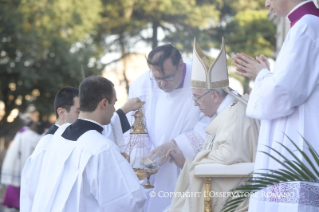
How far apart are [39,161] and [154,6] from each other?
2129 centimetres

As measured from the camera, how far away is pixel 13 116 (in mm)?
21359

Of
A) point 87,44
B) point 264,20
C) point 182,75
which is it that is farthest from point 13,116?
point 182,75

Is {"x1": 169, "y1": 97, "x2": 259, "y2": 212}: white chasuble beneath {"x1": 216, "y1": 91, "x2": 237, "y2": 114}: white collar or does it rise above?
beneath

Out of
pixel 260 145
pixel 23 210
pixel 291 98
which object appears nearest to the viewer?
pixel 291 98

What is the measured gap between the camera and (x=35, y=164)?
431cm

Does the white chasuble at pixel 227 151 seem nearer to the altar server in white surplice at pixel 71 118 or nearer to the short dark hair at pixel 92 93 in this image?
the altar server in white surplice at pixel 71 118

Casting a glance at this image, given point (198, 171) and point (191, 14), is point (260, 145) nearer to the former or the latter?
point (198, 171)

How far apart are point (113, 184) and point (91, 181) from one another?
134 millimetres

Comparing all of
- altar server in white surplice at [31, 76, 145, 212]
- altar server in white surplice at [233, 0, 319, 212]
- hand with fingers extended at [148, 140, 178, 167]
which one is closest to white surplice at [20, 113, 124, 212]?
hand with fingers extended at [148, 140, 178, 167]

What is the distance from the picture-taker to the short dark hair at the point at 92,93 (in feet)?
12.0

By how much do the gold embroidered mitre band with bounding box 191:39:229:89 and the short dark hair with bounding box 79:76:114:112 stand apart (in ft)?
3.24

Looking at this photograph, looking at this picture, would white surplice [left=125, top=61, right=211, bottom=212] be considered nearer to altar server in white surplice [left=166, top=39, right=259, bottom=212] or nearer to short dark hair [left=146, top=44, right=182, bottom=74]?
short dark hair [left=146, top=44, right=182, bottom=74]

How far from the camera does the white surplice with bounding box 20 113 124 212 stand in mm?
4305

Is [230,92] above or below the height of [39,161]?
above
